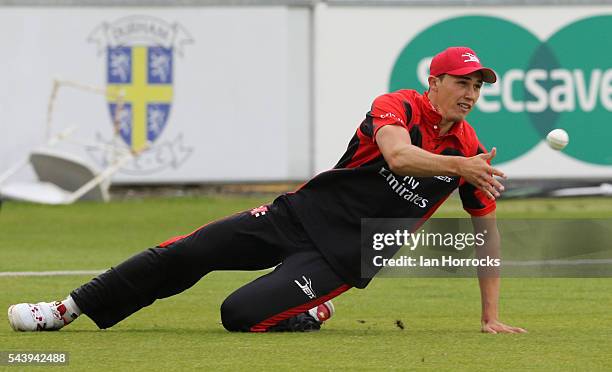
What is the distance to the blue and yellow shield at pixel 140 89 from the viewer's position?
64.7 feet

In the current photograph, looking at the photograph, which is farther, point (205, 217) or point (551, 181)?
point (551, 181)

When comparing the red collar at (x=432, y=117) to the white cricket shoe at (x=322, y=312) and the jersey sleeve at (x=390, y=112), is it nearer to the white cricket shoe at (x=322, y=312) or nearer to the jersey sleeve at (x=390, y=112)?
the jersey sleeve at (x=390, y=112)

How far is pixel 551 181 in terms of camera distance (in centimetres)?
2058

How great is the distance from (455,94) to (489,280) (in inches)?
42.0

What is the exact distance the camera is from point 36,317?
8.41 metres

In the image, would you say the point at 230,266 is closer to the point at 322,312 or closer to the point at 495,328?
the point at 322,312

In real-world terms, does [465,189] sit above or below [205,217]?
above

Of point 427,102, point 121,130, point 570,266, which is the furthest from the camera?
point 121,130

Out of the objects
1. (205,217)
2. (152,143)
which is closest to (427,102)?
(205,217)

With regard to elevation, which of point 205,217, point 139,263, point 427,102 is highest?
point 427,102

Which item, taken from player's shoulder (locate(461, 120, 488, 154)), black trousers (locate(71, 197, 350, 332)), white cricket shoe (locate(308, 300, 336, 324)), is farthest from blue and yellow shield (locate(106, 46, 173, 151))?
player's shoulder (locate(461, 120, 488, 154))

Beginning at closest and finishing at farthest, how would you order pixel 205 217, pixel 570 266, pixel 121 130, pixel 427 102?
pixel 427 102 < pixel 570 266 < pixel 205 217 < pixel 121 130

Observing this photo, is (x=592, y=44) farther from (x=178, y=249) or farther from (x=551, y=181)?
(x=178, y=249)

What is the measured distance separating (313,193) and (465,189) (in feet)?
2.79
